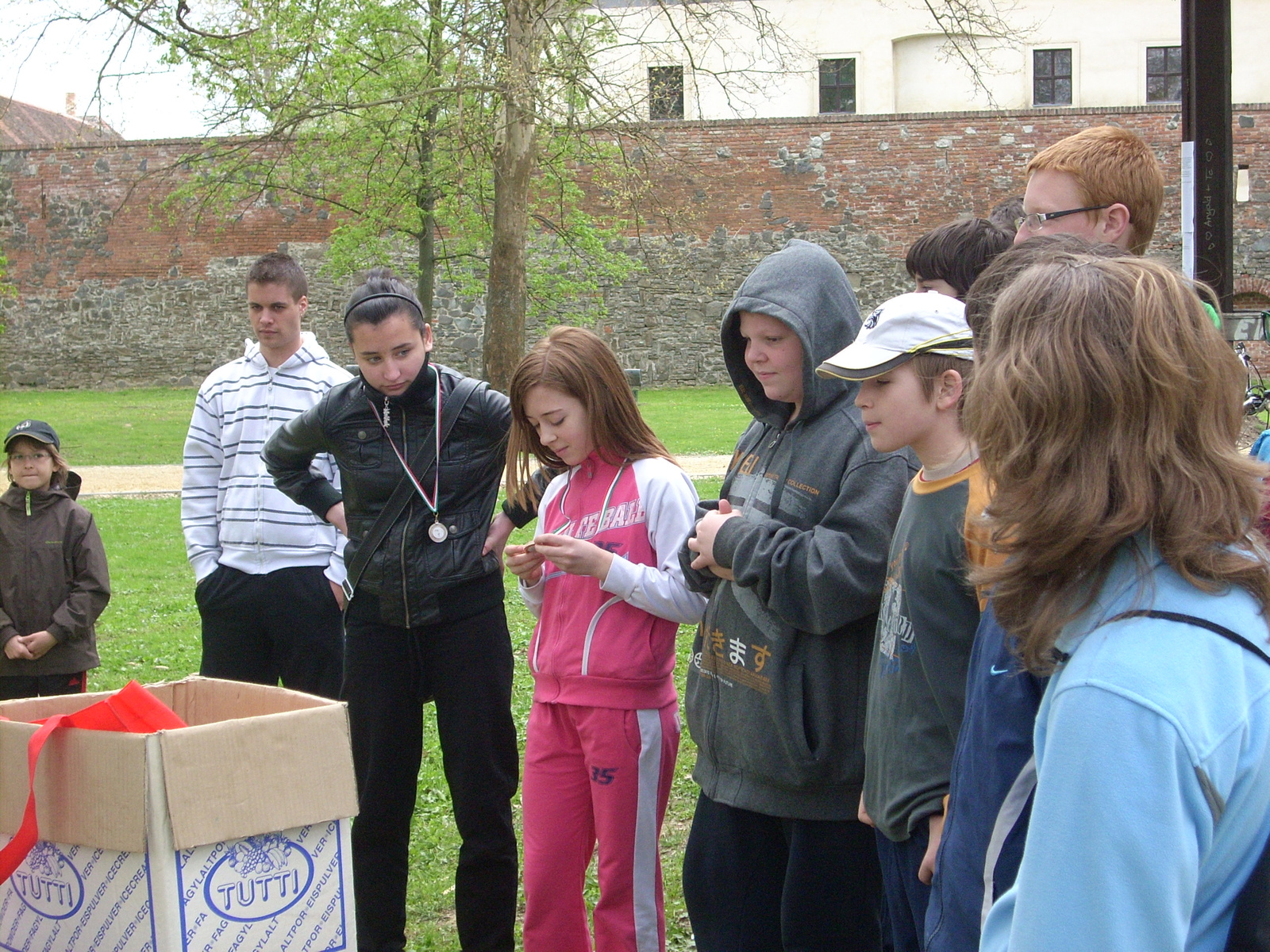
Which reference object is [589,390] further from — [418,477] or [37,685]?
[37,685]

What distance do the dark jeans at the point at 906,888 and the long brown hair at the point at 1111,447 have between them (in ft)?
3.07

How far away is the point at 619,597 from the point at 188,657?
453 cm

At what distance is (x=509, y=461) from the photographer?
10.7ft

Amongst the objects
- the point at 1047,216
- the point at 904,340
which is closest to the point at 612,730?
the point at 904,340

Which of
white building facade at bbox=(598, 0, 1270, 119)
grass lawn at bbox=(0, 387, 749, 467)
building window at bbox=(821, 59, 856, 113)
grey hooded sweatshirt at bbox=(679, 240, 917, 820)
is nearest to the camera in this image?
grey hooded sweatshirt at bbox=(679, 240, 917, 820)

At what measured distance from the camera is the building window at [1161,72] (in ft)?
105

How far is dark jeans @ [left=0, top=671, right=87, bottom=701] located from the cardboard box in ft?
7.94

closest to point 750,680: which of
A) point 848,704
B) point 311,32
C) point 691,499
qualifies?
point 848,704

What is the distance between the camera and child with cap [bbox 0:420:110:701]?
459 cm

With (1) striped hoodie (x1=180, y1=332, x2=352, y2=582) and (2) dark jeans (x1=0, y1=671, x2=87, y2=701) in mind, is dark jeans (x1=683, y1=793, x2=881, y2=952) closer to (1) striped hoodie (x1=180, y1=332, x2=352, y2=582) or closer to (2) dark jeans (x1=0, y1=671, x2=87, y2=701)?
(1) striped hoodie (x1=180, y1=332, x2=352, y2=582)

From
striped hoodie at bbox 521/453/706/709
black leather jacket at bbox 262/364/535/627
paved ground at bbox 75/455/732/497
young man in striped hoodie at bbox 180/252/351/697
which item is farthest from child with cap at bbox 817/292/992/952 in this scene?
paved ground at bbox 75/455/732/497

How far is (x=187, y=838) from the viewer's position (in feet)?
7.13

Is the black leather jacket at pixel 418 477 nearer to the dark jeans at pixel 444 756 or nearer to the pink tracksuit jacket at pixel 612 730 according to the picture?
the dark jeans at pixel 444 756

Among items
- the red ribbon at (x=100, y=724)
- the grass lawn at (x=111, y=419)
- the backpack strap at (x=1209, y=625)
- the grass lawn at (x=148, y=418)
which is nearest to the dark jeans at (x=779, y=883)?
the red ribbon at (x=100, y=724)
